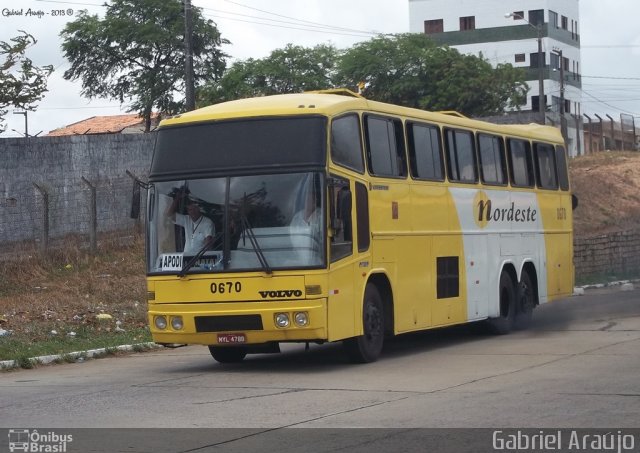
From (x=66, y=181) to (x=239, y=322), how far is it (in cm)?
1776

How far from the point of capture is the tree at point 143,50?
65.5 m

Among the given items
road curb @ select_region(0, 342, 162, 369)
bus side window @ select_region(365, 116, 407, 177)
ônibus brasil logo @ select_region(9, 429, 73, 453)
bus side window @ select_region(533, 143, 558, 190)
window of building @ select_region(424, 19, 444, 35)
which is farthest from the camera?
window of building @ select_region(424, 19, 444, 35)

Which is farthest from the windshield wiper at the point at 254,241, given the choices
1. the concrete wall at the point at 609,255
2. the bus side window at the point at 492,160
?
the concrete wall at the point at 609,255

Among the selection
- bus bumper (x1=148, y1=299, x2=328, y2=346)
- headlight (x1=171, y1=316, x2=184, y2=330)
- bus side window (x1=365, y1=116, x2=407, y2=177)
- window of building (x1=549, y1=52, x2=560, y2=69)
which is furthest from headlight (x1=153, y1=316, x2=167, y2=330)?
window of building (x1=549, y1=52, x2=560, y2=69)

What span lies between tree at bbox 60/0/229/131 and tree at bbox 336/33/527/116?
9491 millimetres

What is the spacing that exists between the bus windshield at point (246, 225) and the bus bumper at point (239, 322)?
46 cm

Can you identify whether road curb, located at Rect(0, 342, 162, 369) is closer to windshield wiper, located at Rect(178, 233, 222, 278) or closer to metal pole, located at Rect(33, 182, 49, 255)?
windshield wiper, located at Rect(178, 233, 222, 278)

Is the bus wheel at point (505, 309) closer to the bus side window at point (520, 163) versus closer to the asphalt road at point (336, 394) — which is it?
the asphalt road at point (336, 394)

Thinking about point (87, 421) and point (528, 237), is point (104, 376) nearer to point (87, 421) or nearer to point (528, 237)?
point (87, 421)

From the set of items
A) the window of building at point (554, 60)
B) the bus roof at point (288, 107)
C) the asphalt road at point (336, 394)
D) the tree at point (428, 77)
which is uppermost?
the window of building at point (554, 60)

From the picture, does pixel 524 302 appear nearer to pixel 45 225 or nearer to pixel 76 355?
pixel 76 355

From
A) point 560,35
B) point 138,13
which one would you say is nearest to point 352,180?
point 138,13

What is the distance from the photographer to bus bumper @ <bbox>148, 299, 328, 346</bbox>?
1405 cm

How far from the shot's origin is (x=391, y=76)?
7175 cm
